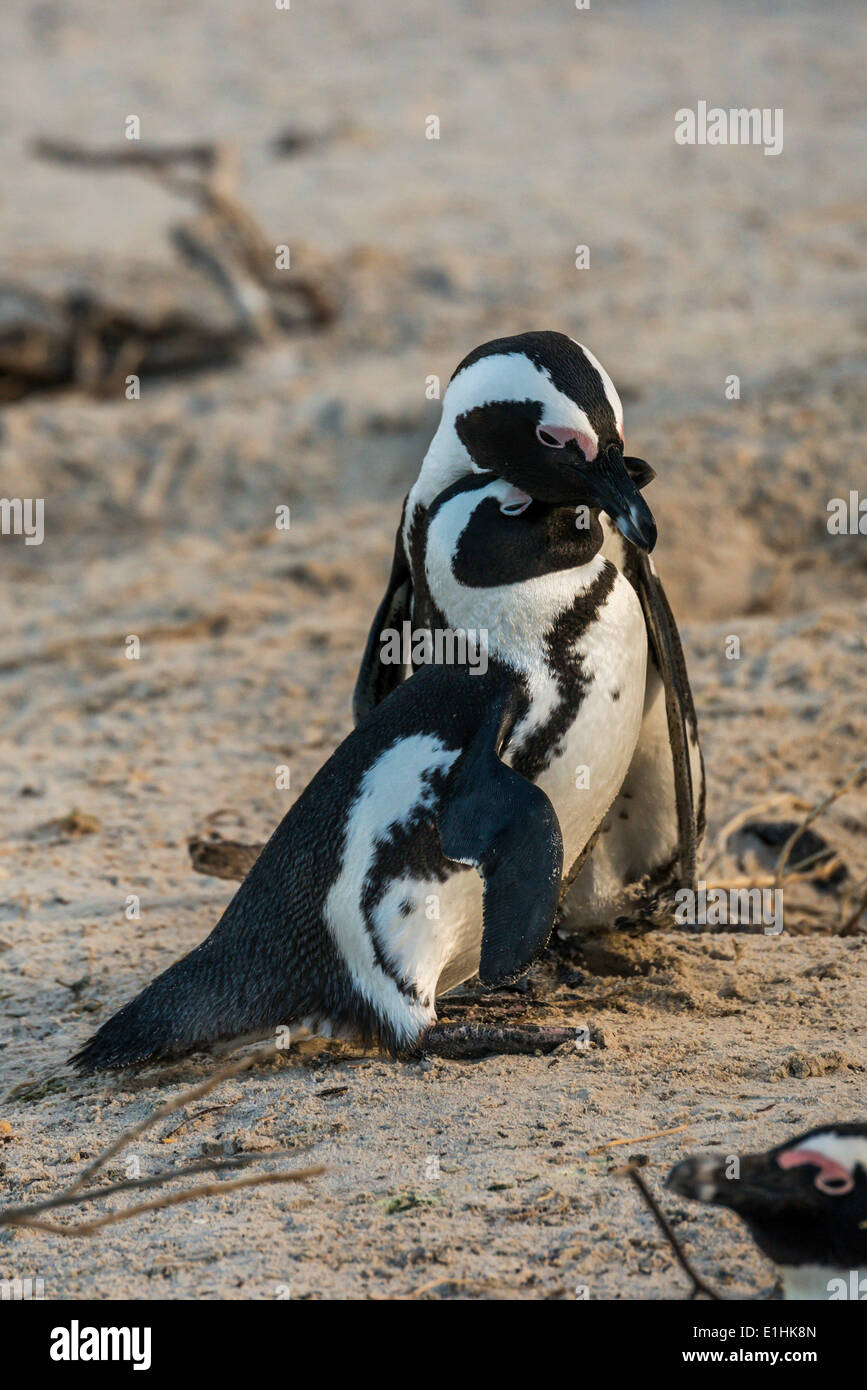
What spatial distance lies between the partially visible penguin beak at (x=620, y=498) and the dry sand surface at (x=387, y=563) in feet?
2.76

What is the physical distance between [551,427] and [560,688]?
430 mm

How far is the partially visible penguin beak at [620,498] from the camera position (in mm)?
2535

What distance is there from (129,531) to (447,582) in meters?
4.01

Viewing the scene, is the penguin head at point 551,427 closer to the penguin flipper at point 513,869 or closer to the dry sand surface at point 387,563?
the penguin flipper at point 513,869

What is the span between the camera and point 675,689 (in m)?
2.96

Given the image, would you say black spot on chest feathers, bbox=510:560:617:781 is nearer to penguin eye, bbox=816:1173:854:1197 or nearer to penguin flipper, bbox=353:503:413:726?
penguin flipper, bbox=353:503:413:726

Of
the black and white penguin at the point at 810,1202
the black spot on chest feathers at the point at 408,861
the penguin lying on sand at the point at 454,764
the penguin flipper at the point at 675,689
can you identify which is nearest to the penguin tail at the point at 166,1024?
the penguin lying on sand at the point at 454,764

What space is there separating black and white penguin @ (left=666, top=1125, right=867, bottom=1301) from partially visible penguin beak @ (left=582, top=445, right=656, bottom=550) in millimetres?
1028

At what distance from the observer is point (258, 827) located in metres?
3.95

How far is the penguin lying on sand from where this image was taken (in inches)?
102

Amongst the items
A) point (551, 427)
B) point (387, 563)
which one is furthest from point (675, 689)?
point (387, 563)

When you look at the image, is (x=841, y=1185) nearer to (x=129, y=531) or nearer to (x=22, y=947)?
(x=22, y=947)

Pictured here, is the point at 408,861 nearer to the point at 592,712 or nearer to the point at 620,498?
the point at 592,712

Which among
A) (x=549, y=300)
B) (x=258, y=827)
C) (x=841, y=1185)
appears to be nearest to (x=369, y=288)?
(x=549, y=300)
